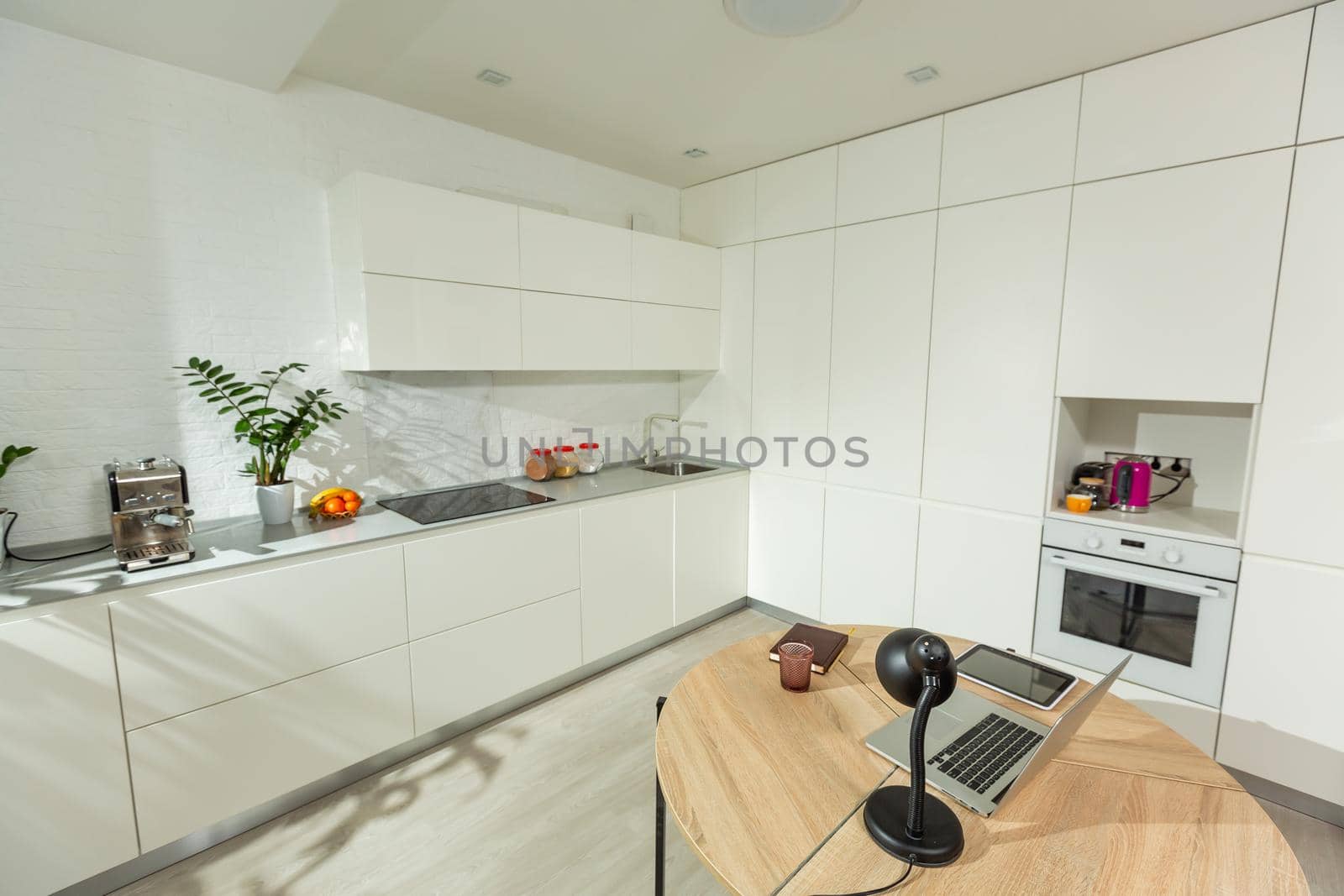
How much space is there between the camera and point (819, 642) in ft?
5.16

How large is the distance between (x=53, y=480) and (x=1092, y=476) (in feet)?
12.7

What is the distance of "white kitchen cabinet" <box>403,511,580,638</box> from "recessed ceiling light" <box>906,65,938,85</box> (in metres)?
2.25

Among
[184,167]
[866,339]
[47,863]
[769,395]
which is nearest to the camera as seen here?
[47,863]

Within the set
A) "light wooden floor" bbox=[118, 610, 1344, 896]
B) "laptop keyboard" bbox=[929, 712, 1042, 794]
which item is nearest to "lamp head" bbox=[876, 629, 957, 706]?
"laptop keyboard" bbox=[929, 712, 1042, 794]

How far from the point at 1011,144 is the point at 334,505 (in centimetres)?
307

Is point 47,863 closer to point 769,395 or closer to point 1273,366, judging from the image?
point 769,395

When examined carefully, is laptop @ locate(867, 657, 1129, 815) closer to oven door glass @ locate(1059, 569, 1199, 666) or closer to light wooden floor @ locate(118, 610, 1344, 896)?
light wooden floor @ locate(118, 610, 1344, 896)

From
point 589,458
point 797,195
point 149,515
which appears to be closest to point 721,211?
point 797,195

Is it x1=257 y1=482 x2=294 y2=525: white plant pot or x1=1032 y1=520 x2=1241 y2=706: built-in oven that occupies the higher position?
x1=257 y1=482 x2=294 y2=525: white plant pot

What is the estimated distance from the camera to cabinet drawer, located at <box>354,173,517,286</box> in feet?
7.25

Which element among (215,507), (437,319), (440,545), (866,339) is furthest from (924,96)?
(215,507)

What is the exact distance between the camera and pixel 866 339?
2922 mm

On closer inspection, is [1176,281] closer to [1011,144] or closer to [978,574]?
[1011,144]

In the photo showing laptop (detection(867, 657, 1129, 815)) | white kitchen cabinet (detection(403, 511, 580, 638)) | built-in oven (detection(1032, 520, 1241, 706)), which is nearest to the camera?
laptop (detection(867, 657, 1129, 815))
